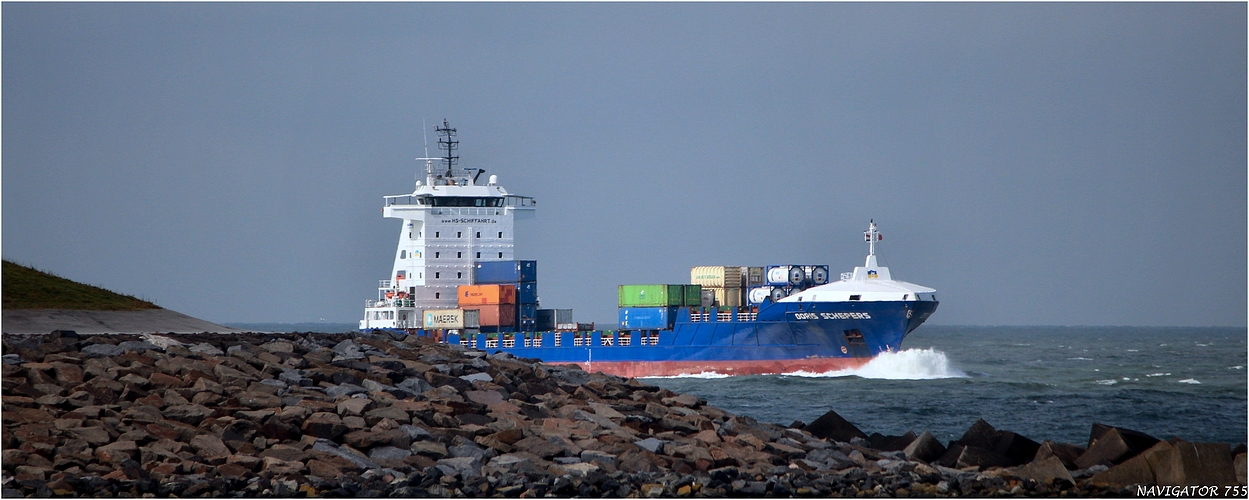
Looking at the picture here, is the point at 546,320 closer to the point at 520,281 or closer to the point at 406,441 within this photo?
the point at 520,281

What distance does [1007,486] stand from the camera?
11.1 meters

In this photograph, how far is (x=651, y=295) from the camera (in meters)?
35.3

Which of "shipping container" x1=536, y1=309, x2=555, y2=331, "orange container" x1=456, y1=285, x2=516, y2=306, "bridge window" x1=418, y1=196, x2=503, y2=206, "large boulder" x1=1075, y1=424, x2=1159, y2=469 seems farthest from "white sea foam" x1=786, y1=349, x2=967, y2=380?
"large boulder" x1=1075, y1=424, x2=1159, y2=469

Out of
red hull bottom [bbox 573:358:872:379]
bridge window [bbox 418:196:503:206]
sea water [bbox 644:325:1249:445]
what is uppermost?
bridge window [bbox 418:196:503:206]

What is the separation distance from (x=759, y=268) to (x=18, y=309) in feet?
81.6

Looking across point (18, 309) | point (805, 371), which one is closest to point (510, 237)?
point (805, 371)

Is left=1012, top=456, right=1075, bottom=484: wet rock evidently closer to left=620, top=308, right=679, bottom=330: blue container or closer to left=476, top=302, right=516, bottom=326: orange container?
left=620, top=308, right=679, bottom=330: blue container

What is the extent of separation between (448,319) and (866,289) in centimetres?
1220

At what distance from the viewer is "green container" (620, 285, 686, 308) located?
34.9 metres

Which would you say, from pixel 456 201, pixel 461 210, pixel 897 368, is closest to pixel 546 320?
pixel 461 210

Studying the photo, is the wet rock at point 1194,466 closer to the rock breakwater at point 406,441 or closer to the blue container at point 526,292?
the rock breakwater at point 406,441

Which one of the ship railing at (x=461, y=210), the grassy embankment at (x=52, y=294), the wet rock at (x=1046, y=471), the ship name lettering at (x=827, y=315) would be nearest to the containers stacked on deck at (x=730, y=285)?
the ship name lettering at (x=827, y=315)

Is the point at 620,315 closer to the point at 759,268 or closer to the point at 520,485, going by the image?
the point at 759,268

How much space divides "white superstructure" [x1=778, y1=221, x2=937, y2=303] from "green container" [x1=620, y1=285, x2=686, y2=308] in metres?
3.16
